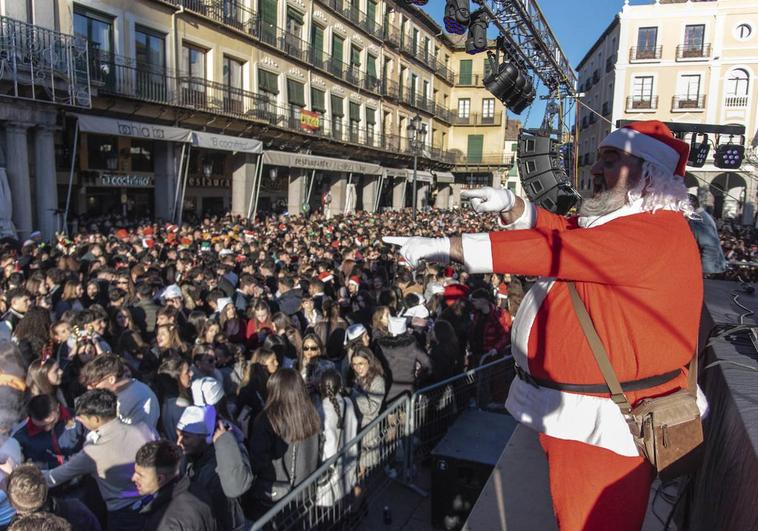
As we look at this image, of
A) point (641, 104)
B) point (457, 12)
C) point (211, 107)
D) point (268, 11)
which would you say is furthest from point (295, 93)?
point (641, 104)

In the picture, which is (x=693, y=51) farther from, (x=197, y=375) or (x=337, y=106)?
(x=197, y=375)

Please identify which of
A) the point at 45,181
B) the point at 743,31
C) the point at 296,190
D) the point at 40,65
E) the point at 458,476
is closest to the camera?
the point at 458,476

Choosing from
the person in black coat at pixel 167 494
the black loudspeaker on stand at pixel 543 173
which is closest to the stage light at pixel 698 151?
the black loudspeaker on stand at pixel 543 173

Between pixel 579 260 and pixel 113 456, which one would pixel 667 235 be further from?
pixel 113 456

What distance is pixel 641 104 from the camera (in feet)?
108

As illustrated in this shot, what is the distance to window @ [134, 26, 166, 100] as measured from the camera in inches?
664

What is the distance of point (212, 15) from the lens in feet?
63.7

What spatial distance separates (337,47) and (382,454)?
28.0 m

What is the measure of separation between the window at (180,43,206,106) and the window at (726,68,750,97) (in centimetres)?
2852

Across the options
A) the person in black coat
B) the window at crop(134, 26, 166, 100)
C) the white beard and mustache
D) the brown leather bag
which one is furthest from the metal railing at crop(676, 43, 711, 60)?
the person in black coat

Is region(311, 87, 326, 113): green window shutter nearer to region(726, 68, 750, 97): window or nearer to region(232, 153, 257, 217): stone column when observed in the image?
region(232, 153, 257, 217): stone column

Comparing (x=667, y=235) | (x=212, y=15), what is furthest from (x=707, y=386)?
(x=212, y=15)

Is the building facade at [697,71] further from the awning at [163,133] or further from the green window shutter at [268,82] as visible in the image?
the awning at [163,133]

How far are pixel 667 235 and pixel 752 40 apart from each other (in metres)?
36.3
